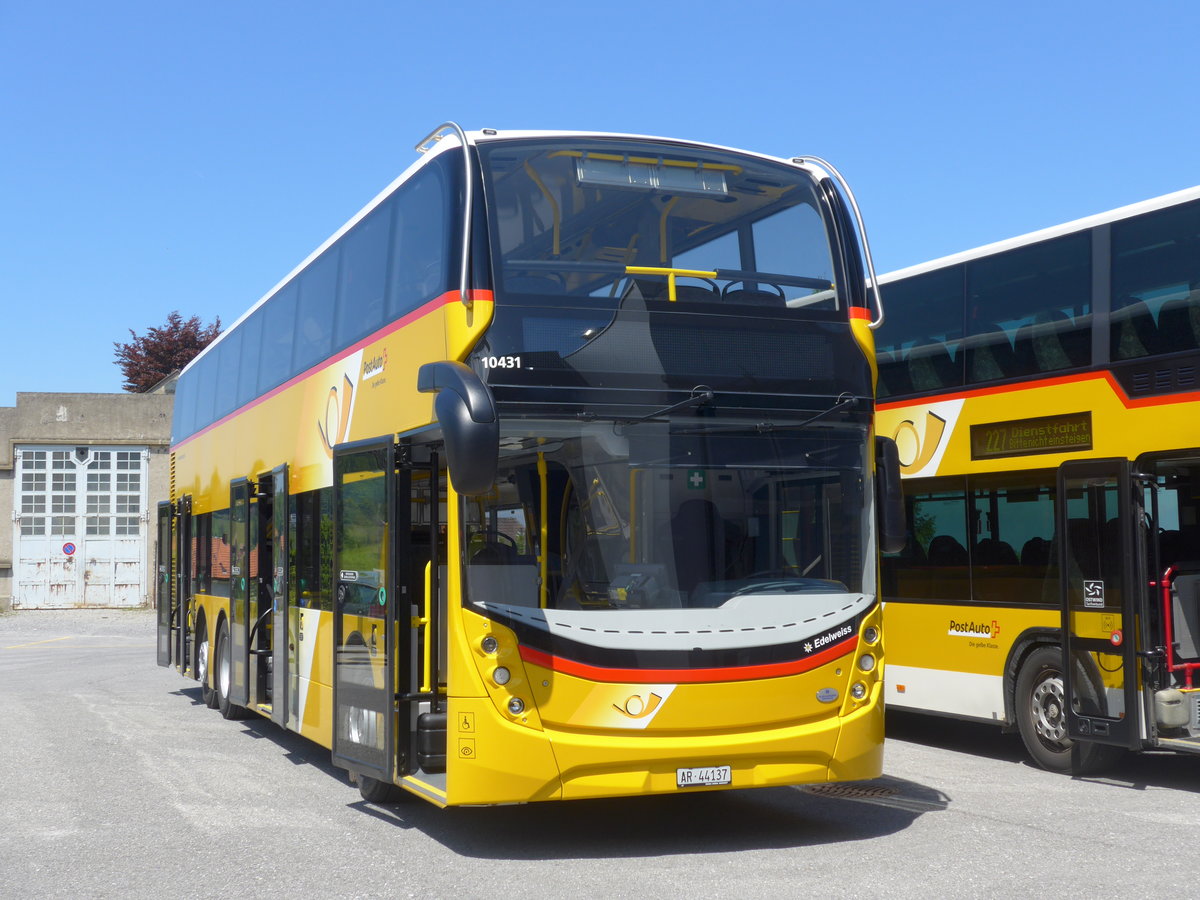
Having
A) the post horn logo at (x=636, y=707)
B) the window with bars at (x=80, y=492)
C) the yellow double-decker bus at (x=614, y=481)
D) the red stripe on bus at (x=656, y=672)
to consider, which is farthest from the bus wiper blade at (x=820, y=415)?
the window with bars at (x=80, y=492)

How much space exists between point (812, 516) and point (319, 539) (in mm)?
4104

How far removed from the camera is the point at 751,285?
8461 mm

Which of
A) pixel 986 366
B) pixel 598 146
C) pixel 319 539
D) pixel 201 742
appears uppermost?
pixel 598 146

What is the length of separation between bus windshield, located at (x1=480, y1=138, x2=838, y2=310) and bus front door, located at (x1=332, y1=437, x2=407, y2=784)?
5.32ft

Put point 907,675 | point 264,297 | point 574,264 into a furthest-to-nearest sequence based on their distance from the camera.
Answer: point 264,297 → point 907,675 → point 574,264

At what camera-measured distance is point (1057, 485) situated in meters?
11.0

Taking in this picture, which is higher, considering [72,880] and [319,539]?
[319,539]

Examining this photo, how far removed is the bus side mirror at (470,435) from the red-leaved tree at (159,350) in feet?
201

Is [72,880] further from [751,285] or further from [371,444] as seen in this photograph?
[751,285]

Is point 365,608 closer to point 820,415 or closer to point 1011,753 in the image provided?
point 820,415

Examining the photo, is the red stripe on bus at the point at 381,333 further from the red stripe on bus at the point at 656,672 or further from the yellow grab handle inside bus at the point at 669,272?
the red stripe on bus at the point at 656,672

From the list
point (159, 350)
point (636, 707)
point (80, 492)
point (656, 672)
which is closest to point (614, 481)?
point (656, 672)

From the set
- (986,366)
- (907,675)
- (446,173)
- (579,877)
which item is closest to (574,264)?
(446,173)

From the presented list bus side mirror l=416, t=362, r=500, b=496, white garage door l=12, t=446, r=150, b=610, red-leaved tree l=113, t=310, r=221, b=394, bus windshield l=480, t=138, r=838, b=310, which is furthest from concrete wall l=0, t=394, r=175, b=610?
bus side mirror l=416, t=362, r=500, b=496
